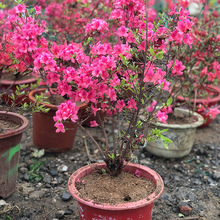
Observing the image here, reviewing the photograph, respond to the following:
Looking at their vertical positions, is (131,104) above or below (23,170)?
above

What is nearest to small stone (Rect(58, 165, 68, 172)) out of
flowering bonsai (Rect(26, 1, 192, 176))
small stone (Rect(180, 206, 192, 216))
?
flowering bonsai (Rect(26, 1, 192, 176))

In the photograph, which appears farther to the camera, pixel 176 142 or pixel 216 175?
pixel 176 142

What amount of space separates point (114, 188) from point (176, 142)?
1.35 m

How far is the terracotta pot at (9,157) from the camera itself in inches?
92.3

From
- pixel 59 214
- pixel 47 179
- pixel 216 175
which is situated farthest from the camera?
pixel 216 175

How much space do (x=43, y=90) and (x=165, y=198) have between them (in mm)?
1795

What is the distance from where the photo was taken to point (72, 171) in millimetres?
2994

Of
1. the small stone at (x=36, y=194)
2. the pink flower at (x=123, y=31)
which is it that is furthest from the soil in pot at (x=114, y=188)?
the pink flower at (x=123, y=31)

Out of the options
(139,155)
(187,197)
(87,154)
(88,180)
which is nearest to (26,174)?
(87,154)

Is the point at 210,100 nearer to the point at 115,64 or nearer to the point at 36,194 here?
the point at 36,194

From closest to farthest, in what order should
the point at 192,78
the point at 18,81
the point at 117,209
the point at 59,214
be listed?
1. the point at 117,209
2. the point at 59,214
3. the point at 192,78
4. the point at 18,81

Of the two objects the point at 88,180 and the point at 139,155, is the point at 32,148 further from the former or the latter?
the point at 88,180

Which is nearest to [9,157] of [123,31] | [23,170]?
[23,170]

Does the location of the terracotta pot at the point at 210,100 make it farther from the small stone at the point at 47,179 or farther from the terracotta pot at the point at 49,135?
the small stone at the point at 47,179
